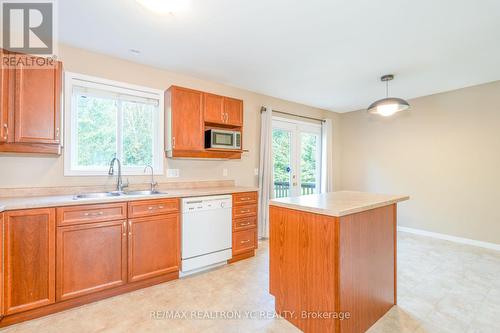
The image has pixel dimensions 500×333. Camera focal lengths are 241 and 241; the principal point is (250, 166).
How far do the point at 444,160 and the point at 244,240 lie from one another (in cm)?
365

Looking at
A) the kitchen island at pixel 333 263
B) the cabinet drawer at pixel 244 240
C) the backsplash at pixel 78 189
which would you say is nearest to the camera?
the kitchen island at pixel 333 263

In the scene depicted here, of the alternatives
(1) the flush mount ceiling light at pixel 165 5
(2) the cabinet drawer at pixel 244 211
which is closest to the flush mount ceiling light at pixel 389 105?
(2) the cabinet drawer at pixel 244 211

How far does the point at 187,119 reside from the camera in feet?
10.1

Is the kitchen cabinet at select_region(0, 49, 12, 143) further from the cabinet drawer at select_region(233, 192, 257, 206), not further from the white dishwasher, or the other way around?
the cabinet drawer at select_region(233, 192, 257, 206)

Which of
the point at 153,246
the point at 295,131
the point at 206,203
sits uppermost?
the point at 295,131

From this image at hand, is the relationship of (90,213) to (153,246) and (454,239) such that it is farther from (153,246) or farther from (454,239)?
(454,239)

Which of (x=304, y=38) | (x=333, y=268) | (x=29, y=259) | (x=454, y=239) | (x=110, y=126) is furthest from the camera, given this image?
(x=454, y=239)

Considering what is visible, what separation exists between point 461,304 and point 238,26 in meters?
3.27

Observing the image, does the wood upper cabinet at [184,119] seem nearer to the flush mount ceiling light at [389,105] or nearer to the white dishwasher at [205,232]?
the white dishwasher at [205,232]

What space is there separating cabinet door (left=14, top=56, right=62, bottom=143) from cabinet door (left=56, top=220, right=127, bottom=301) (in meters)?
0.89

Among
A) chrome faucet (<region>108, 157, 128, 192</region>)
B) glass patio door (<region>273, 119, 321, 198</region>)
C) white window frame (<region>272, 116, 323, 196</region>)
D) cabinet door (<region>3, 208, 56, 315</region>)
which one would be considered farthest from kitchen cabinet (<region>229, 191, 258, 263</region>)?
cabinet door (<region>3, 208, 56, 315</region>)

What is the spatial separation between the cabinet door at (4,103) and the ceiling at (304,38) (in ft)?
2.08

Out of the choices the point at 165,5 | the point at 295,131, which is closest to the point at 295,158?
the point at 295,131

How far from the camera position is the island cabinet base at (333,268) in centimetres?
163
